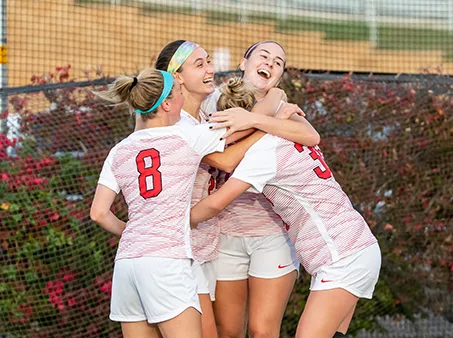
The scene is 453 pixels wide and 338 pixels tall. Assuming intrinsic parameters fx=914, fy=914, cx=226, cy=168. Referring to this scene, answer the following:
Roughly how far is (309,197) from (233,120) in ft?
1.67

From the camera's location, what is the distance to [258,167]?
13.8ft

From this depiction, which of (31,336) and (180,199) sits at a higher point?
(180,199)

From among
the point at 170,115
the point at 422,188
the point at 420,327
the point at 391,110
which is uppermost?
the point at 170,115

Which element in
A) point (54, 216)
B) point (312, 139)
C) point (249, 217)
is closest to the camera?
point (312, 139)

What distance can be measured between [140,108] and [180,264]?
728 millimetres

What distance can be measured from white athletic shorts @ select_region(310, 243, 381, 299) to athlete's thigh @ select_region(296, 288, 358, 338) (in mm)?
32

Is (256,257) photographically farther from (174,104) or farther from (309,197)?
(174,104)

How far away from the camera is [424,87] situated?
7.18m

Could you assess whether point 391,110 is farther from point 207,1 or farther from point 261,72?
point 207,1

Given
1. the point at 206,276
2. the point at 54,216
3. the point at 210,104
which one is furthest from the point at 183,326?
the point at 54,216

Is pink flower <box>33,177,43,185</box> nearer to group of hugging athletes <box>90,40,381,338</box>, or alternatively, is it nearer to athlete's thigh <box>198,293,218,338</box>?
group of hugging athletes <box>90,40,381,338</box>

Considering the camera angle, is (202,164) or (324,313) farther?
(202,164)

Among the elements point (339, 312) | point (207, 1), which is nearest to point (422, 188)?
point (339, 312)

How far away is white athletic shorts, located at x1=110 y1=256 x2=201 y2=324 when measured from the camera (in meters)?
3.94
